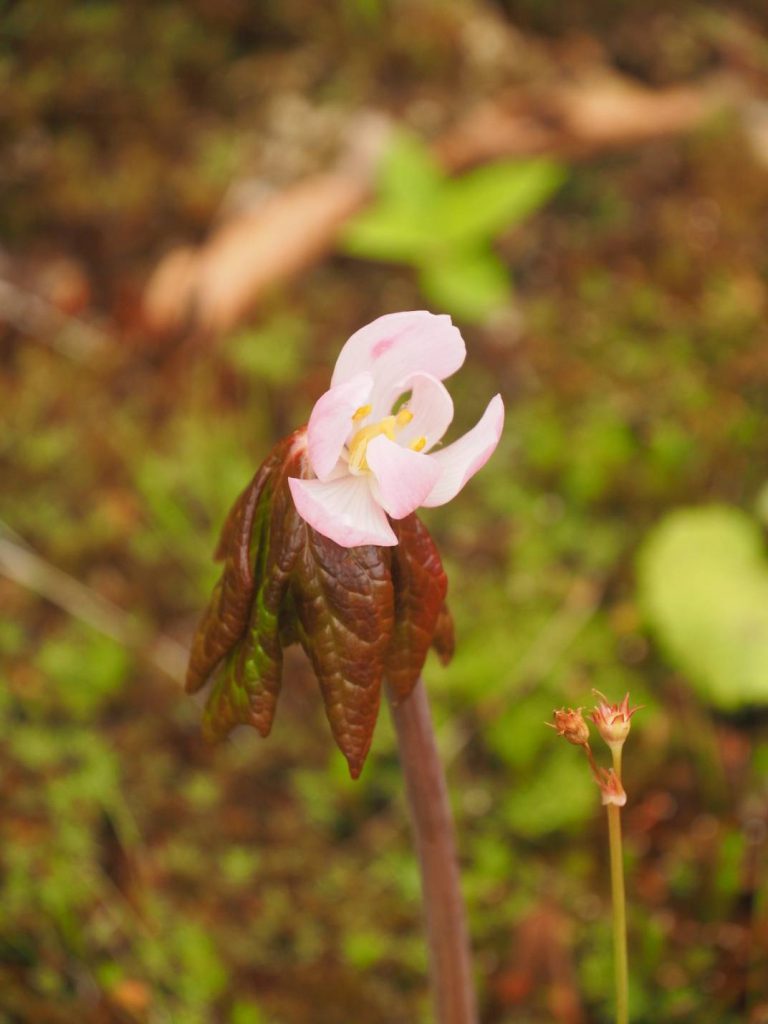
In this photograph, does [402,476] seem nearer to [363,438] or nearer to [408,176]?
[363,438]

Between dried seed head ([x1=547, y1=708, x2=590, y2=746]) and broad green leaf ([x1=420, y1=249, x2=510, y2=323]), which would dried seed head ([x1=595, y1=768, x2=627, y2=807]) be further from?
broad green leaf ([x1=420, y1=249, x2=510, y2=323])

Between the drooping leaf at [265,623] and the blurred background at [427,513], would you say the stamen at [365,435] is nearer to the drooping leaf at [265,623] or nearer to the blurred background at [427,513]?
the drooping leaf at [265,623]

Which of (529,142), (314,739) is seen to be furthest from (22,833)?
(529,142)

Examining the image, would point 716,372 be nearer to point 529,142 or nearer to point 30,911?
point 529,142

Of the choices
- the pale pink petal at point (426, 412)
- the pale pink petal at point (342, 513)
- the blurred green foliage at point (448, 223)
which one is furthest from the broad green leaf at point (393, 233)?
the pale pink petal at point (342, 513)

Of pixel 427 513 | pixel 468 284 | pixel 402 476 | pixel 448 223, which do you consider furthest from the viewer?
pixel 448 223

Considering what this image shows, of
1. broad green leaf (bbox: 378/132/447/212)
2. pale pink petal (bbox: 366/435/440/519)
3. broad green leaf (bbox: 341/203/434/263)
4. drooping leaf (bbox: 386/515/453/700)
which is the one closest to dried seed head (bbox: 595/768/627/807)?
Answer: drooping leaf (bbox: 386/515/453/700)

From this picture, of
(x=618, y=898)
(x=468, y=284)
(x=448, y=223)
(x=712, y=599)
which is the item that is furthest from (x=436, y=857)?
(x=448, y=223)
